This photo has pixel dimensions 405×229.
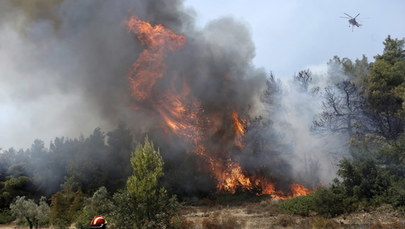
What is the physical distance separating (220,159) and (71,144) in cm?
2341

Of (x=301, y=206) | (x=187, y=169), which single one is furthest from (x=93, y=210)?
(x=187, y=169)

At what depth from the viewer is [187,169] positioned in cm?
4409

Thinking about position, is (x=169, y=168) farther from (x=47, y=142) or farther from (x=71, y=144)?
(x=47, y=142)

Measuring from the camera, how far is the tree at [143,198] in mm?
15828

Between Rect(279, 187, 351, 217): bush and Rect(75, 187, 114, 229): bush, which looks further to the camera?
Rect(279, 187, 351, 217): bush

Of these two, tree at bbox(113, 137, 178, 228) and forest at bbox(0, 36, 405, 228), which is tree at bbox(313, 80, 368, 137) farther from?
tree at bbox(113, 137, 178, 228)

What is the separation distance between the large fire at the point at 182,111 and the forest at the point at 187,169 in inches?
65.9

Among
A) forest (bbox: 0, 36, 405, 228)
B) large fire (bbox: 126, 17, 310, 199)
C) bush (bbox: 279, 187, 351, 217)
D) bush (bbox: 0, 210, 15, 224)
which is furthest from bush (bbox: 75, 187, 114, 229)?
large fire (bbox: 126, 17, 310, 199)

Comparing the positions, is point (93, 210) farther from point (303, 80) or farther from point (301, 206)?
point (303, 80)

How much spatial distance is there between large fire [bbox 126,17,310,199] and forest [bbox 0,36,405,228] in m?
1.67

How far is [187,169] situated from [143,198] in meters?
28.4

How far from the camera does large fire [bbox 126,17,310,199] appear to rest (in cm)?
4228

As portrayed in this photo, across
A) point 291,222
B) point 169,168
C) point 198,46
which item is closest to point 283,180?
point 169,168

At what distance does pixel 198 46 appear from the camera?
163ft
